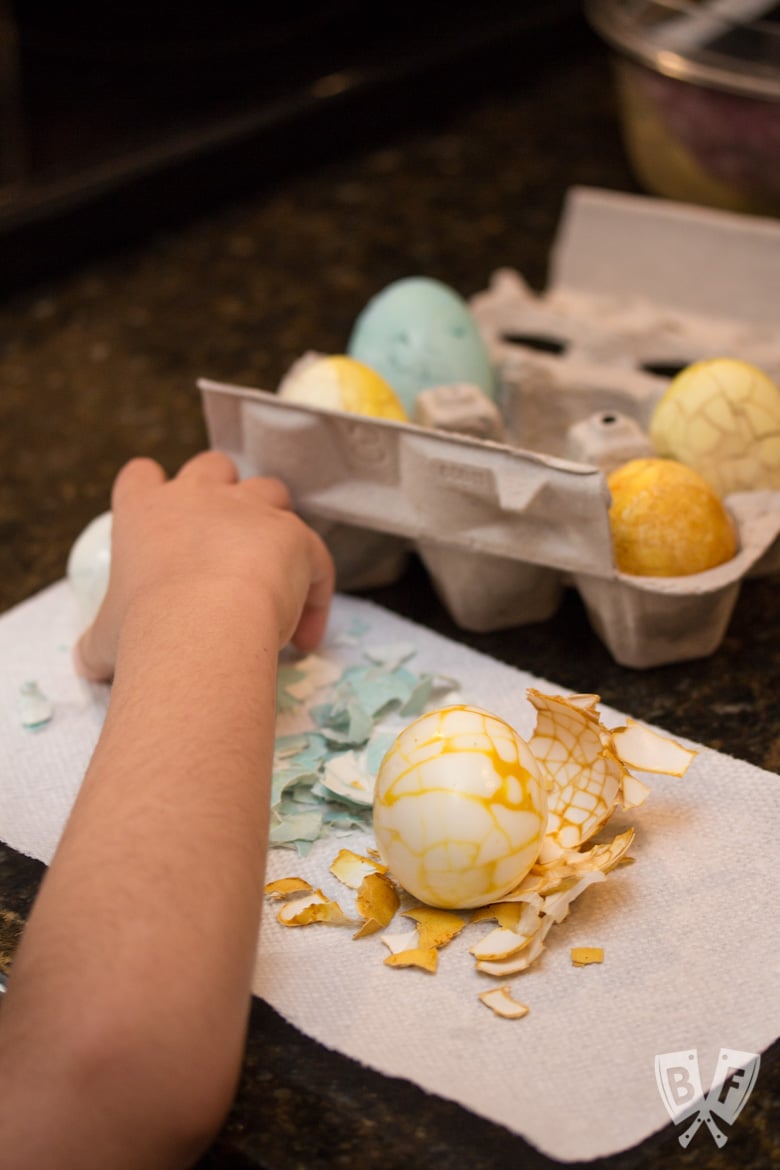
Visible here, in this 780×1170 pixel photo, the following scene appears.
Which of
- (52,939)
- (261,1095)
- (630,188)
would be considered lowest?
(630,188)

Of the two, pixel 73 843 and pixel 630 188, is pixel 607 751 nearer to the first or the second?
pixel 73 843

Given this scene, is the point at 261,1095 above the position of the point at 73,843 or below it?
below

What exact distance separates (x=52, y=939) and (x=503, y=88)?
63.9 inches

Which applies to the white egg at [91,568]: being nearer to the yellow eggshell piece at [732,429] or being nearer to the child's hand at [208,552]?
the child's hand at [208,552]

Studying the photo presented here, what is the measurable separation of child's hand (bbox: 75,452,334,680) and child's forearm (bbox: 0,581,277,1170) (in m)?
0.08

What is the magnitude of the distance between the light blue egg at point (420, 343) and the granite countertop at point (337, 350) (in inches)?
5.7

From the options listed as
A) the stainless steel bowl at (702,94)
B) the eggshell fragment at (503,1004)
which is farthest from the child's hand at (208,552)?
the stainless steel bowl at (702,94)

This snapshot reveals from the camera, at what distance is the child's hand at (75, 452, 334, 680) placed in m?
0.73

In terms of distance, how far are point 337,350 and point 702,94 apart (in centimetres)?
44

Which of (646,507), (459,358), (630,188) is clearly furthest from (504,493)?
(630,188)

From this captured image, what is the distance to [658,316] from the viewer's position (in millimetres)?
1151

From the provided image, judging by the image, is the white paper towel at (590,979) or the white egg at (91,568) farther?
the white egg at (91,568)

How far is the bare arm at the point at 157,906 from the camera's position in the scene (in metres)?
0.51

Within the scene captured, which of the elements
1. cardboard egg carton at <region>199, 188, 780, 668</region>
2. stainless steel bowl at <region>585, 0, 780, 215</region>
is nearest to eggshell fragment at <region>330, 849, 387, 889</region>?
cardboard egg carton at <region>199, 188, 780, 668</region>
